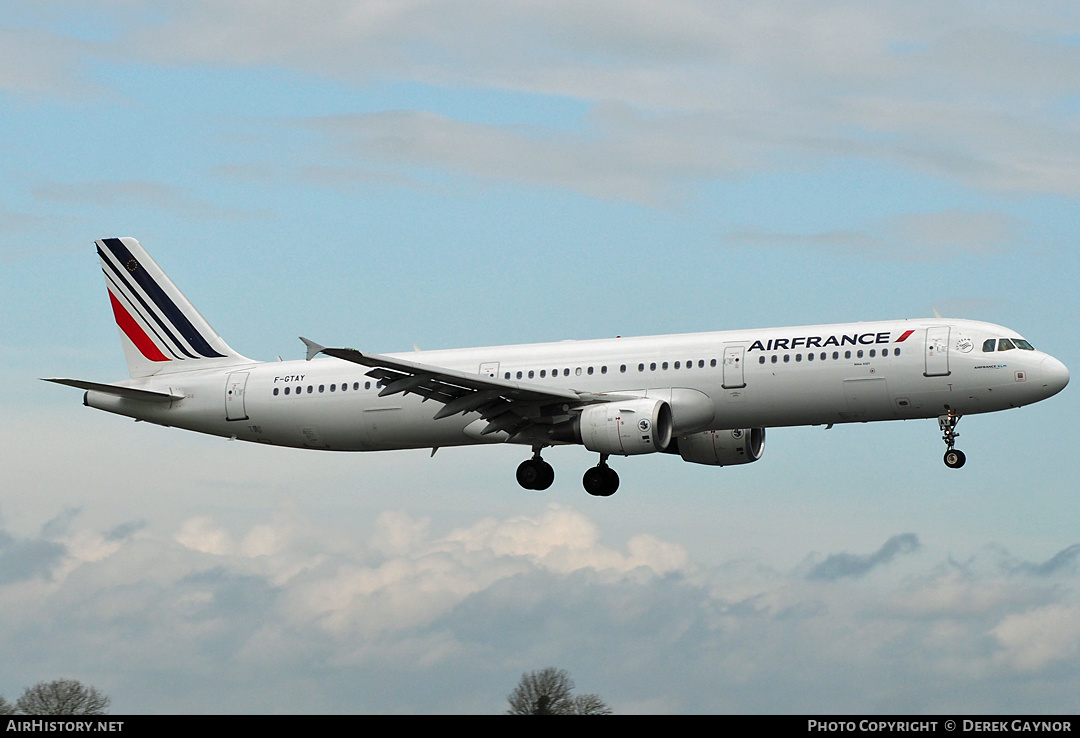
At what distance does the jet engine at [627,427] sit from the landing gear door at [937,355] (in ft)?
26.4

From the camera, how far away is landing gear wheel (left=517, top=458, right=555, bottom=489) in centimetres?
5366

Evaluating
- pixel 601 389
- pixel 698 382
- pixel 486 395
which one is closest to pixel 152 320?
pixel 486 395

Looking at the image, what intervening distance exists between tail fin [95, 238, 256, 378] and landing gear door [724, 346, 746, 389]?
18313 millimetres

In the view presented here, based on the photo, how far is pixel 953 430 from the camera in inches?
1908

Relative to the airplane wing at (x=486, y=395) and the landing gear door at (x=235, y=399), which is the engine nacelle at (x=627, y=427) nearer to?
the airplane wing at (x=486, y=395)

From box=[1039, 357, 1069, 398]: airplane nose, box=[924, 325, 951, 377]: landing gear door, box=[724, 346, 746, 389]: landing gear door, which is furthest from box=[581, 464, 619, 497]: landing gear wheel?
box=[1039, 357, 1069, 398]: airplane nose

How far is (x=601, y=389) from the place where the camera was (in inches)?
2012

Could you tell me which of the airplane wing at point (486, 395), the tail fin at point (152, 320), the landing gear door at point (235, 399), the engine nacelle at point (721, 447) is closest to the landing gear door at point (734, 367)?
the airplane wing at point (486, 395)

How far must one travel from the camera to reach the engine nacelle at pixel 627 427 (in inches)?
1907

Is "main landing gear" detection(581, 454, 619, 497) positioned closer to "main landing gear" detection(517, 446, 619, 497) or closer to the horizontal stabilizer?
"main landing gear" detection(517, 446, 619, 497)
